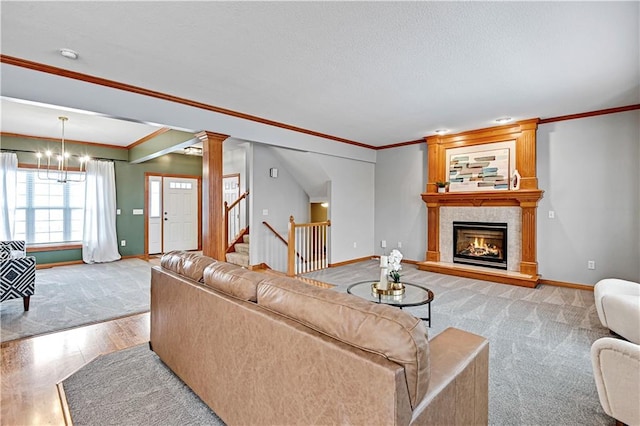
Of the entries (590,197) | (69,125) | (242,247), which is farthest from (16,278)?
(590,197)

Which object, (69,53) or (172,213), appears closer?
(69,53)

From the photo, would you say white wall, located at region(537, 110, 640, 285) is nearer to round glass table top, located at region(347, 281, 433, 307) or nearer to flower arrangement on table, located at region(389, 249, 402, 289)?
round glass table top, located at region(347, 281, 433, 307)

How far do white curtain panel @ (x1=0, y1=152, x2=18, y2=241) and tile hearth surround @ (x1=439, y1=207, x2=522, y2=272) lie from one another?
25.9 ft

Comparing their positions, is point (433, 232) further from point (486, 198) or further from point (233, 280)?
point (233, 280)

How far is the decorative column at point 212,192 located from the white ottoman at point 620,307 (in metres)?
4.24

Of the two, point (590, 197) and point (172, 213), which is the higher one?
point (590, 197)

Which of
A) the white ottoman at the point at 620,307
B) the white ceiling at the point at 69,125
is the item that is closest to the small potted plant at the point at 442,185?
the white ottoman at the point at 620,307

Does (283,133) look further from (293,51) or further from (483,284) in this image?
(483,284)

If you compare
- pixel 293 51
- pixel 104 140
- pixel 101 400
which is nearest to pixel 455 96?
pixel 293 51

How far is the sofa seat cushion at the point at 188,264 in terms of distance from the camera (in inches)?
78.8

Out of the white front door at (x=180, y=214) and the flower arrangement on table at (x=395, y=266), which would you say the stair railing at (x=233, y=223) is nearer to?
the white front door at (x=180, y=214)

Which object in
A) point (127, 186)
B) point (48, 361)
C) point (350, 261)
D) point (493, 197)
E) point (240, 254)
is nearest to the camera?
point (48, 361)

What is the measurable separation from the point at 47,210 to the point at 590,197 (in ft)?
31.4

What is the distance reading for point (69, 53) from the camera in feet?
8.55
